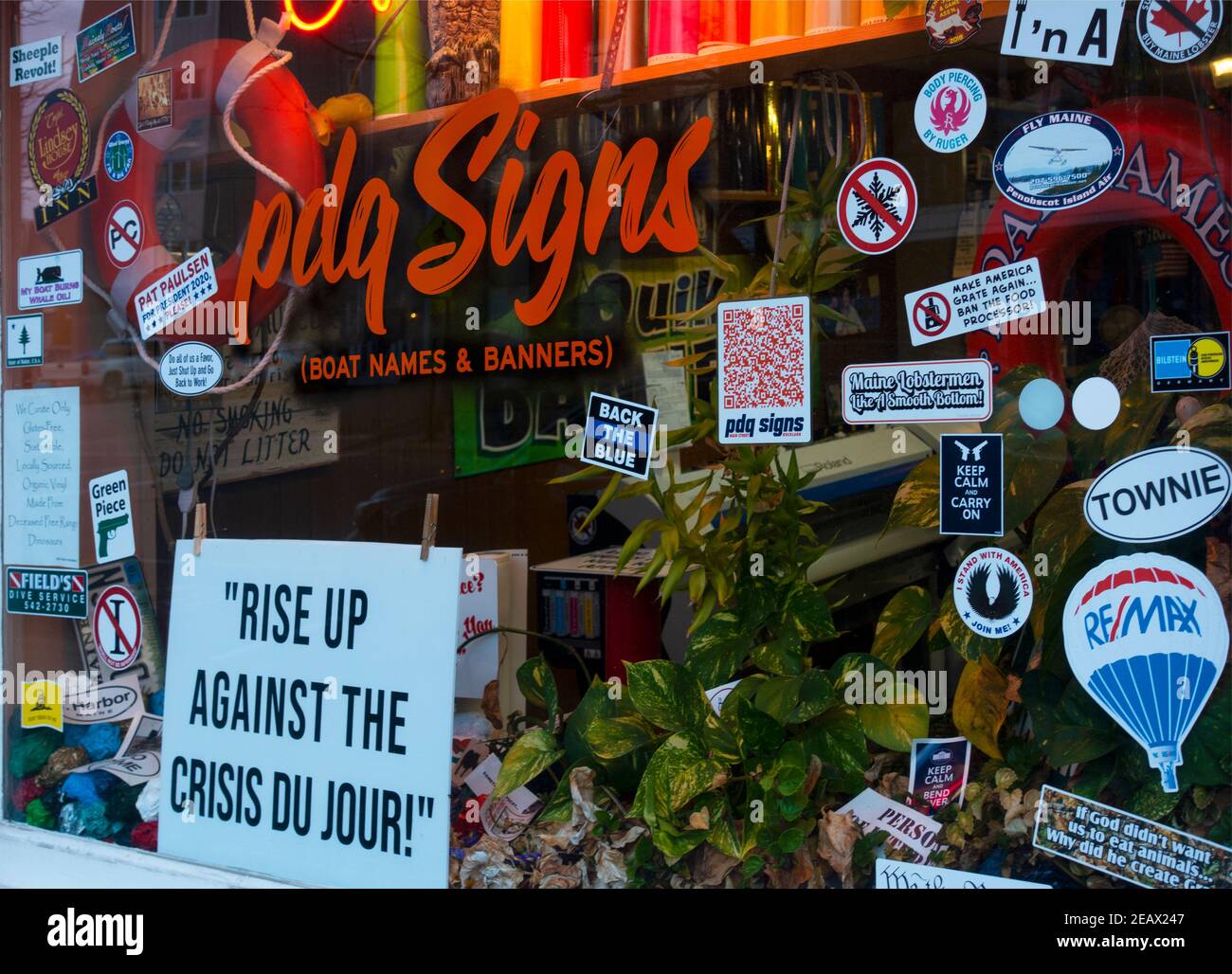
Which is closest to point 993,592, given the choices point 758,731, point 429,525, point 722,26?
point 758,731

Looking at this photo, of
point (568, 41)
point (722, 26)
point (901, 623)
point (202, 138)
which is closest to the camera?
point (901, 623)

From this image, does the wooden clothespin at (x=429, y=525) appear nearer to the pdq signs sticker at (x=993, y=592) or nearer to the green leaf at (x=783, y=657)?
the green leaf at (x=783, y=657)

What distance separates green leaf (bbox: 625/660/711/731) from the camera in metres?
2.29

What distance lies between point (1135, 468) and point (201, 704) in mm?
1975

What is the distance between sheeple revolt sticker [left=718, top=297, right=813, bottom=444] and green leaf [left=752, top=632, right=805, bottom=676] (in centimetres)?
38

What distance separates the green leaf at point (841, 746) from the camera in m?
2.19

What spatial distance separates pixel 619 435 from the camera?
8.06 feet

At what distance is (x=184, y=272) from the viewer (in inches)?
114

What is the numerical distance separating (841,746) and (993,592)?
39 centimetres

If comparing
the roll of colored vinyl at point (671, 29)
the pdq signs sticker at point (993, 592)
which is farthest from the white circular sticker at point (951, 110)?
the pdq signs sticker at point (993, 592)

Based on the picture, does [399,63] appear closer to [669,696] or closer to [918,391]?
[918,391]

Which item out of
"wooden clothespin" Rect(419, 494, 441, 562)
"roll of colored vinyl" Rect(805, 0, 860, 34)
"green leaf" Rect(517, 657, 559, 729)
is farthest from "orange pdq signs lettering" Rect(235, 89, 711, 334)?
"green leaf" Rect(517, 657, 559, 729)

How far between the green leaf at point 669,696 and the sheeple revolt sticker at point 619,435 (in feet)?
1.30
